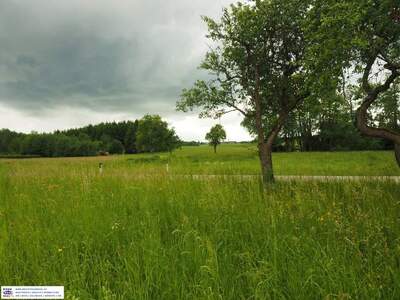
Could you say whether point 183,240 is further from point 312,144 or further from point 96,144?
point 96,144

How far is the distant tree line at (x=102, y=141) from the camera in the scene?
65.2 meters

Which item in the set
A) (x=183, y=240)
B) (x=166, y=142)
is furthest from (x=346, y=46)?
(x=166, y=142)

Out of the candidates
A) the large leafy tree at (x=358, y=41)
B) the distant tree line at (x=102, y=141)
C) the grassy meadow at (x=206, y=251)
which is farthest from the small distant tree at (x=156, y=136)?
the grassy meadow at (x=206, y=251)

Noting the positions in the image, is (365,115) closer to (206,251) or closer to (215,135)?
(206,251)

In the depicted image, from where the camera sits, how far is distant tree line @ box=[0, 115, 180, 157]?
65250mm

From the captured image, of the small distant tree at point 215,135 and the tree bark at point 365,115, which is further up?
the small distant tree at point 215,135

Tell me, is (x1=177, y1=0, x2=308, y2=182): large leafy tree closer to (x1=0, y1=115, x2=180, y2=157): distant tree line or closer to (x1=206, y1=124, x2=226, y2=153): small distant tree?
(x1=0, y1=115, x2=180, y2=157): distant tree line

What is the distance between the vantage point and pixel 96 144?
99625 millimetres

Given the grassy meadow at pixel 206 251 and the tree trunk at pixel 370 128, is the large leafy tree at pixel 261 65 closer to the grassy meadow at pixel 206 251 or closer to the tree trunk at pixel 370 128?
the tree trunk at pixel 370 128

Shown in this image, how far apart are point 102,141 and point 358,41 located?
11518cm

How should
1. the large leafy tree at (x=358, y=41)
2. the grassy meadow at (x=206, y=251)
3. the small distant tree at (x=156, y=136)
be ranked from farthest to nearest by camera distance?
the small distant tree at (x=156, y=136) < the large leafy tree at (x=358, y=41) < the grassy meadow at (x=206, y=251)

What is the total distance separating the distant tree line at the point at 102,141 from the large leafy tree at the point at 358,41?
56982mm

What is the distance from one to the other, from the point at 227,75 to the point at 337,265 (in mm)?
9694

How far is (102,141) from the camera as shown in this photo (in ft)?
362
